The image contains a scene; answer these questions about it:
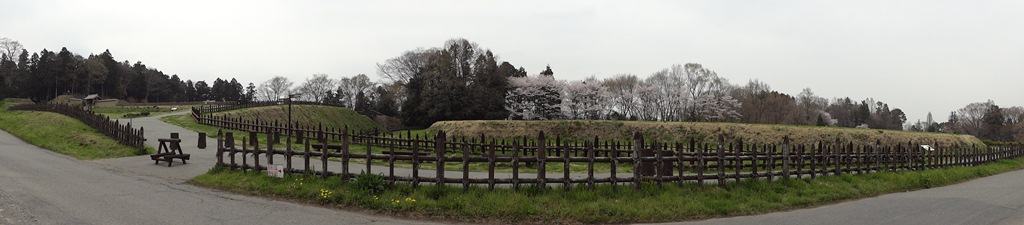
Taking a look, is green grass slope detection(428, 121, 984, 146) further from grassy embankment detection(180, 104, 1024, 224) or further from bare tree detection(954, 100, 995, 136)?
bare tree detection(954, 100, 995, 136)

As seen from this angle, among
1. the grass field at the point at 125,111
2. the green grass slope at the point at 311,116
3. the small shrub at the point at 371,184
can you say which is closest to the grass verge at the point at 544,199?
the small shrub at the point at 371,184

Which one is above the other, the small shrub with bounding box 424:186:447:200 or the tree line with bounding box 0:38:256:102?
the tree line with bounding box 0:38:256:102

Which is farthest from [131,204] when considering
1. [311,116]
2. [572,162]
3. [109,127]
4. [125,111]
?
[311,116]

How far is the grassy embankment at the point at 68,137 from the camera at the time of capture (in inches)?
758

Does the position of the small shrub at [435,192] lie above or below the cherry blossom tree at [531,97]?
below

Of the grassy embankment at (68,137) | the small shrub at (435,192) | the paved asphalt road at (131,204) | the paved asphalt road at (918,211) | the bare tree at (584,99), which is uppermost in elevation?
the bare tree at (584,99)

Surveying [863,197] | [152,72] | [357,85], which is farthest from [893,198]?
[152,72]

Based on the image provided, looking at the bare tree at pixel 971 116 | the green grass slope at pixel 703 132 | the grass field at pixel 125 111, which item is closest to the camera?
the green grass slope at pixel 703 132

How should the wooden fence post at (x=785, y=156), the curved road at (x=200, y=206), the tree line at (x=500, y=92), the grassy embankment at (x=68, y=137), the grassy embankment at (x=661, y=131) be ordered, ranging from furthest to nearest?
the tree line at (x=500, y=92), the grassy embankment at (x=661, y=131), the grassy embankment at (x=68, y=137), the wooden fence post at (x=785, y=156), the curved road at (x=200, y=206)

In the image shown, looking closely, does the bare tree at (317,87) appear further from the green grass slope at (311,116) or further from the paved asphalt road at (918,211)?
the paved asphalt road at (918,211)

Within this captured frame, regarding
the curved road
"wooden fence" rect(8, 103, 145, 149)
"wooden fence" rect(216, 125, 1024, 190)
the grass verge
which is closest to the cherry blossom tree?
"wooden fence" rect(8, 103, 145, 149)

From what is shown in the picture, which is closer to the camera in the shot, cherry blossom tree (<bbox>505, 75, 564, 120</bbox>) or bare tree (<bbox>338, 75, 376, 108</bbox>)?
cherry blossom tree (<bbox>505, 75, 564, 120</bbox>)

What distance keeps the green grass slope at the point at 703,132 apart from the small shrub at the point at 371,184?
24.4 meters

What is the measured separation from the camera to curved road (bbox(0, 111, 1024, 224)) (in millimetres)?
8164
